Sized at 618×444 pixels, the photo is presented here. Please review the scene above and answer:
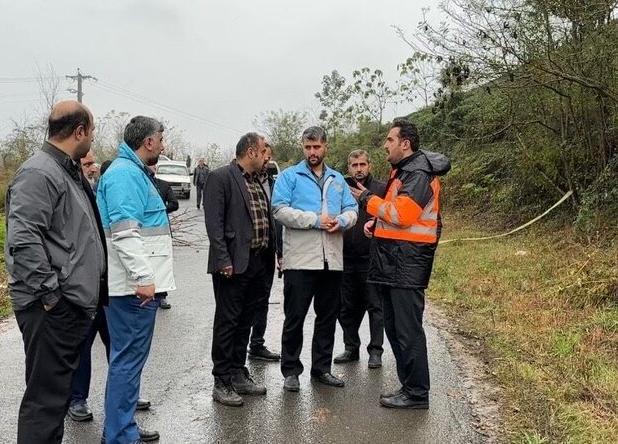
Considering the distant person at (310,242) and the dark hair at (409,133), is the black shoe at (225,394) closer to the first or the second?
the distant person at (310,242)

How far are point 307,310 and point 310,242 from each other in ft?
1.83

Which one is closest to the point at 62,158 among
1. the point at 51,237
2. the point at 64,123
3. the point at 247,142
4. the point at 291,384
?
the point at 64,123

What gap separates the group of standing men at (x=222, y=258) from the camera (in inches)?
126

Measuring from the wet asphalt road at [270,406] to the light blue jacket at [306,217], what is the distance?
3.47ft

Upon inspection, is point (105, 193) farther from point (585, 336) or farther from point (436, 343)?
point (585, 336)

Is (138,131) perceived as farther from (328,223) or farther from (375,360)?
(375,360)

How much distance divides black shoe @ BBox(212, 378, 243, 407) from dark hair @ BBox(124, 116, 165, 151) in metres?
1.94

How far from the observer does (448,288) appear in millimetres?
9234

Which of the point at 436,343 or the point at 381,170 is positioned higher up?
the point at 381,170

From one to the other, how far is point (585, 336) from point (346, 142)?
25236 mm

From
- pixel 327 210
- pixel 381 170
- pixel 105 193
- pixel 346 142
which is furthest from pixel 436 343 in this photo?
pixel 346 142

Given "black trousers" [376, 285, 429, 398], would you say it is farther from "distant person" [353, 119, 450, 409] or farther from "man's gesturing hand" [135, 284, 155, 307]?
"man's gesturing hand" [135, 284, 155, 307]

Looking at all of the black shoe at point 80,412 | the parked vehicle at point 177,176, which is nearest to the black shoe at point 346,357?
the black shoe at point 80,412

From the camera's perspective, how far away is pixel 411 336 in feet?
15.4
